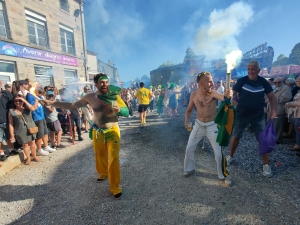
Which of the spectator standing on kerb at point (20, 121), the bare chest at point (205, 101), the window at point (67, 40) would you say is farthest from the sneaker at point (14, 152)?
the window at point (67, 40)

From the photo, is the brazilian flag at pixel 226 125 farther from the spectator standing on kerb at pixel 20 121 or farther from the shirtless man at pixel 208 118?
the spectator standing on kerb at pixel 20 121

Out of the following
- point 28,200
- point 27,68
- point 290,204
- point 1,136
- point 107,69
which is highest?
point 107,69

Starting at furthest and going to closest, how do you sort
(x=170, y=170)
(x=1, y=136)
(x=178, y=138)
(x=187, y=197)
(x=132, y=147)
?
(x=178, y=138) < (x=132, y=147) < (x=1, y=136) < (x=170, y=170) < (x=187, y=197)

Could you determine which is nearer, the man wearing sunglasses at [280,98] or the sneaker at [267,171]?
the sneaker at [267,171]

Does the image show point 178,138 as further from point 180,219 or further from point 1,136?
point 1,136

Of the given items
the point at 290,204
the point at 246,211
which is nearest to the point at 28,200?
the point at 246,211

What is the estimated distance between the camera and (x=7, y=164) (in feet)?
13.2

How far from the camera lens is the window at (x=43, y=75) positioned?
39.4 feet

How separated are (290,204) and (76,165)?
14.5 ft

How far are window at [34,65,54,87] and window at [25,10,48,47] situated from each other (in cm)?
178

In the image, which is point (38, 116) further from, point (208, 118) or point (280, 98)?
point (280, 98)

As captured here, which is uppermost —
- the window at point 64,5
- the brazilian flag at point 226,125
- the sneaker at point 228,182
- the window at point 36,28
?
the window at point 64,5

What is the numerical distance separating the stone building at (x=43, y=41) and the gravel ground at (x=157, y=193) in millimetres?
9457

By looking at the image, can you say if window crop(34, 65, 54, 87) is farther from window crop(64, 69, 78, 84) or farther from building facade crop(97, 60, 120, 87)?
building facade crop(97, 60, 120, 87)
